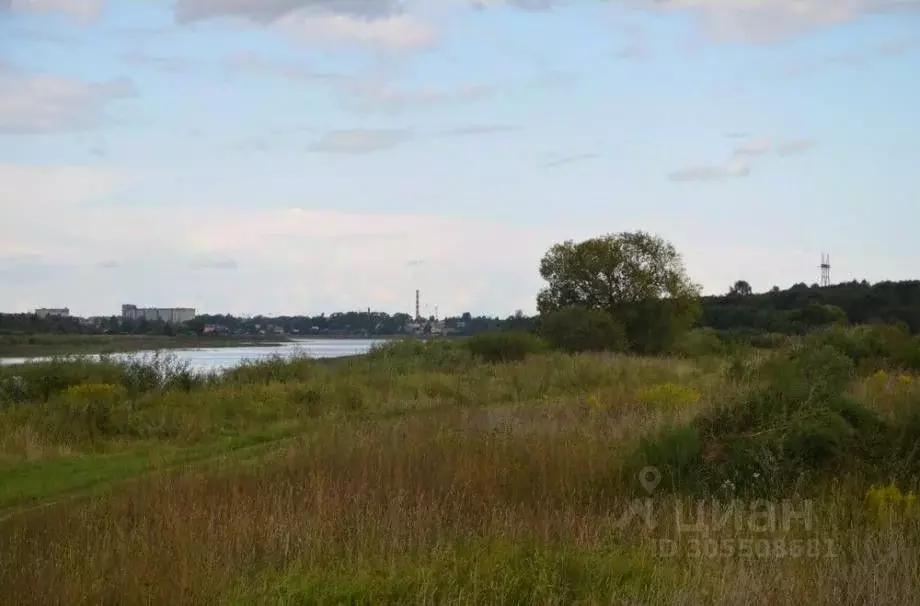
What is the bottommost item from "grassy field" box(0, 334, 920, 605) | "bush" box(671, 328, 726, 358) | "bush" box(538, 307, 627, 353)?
"grassy field" box(0, 334, 920, 605)

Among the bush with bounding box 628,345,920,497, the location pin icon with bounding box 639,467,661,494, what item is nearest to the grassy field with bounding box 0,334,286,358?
the bush with bounding box 628,345,920,497

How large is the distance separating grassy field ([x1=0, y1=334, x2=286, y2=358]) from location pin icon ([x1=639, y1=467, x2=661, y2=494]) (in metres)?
29.9

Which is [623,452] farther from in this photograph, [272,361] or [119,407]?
[272,361]

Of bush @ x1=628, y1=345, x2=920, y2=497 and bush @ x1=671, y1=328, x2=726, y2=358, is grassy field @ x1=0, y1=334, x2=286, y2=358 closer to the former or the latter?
bush @ x1=671, y1=328, x2=726, y2=358

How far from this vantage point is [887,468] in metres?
10.6

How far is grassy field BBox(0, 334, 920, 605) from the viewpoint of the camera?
6.96 metres

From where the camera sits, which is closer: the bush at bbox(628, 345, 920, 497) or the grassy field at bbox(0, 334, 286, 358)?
the bush at bbox(628, 345, 920, 497)

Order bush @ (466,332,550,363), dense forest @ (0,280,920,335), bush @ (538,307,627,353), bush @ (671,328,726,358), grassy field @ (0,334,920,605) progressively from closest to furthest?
1. grassy field @ (0,334,920,605)
2. bush @ (466,332,550,363)
3. bush @ (538,307,627,353)
4. bush @ (671,328,726,358)
5. dense forest @ (0,280,920,335)

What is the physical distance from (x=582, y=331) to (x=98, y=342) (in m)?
31.6

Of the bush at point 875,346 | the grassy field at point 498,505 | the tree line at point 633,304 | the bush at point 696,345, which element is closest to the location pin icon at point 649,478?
the grassy field at point 498,505

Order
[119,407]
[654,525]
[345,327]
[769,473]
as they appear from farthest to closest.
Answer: [345,327] < [119,407] < [769,473] < [654,525]

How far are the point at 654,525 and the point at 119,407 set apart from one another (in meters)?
15.1

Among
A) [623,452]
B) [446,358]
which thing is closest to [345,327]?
[446,358]

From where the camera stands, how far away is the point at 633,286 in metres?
54.3
